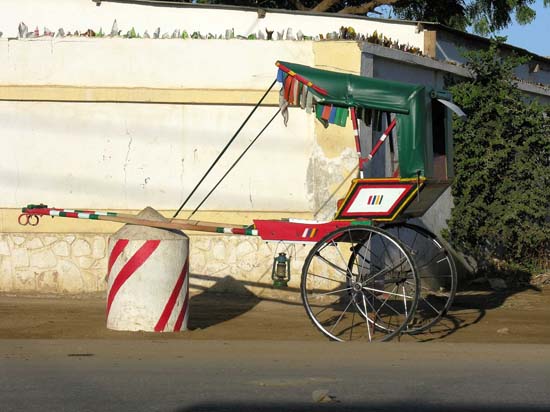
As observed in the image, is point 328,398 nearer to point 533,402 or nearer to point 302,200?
point 533,402

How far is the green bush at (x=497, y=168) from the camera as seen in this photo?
15977mm

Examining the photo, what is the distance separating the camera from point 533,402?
270 inches

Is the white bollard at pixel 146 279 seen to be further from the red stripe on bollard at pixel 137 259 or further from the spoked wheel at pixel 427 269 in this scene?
the spoked wheel at pixel 427 269

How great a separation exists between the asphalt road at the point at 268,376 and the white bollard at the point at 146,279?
524mm

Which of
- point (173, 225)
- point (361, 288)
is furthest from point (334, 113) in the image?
point (173, 225)

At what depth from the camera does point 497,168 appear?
1619cm

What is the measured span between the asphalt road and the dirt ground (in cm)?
87

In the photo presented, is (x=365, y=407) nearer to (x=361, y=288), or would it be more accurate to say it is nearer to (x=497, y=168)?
(x=361, y=288)

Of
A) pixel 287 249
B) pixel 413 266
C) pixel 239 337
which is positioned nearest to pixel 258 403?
pixel 413 266

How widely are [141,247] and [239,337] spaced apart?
140cm

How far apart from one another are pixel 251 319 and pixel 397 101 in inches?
131

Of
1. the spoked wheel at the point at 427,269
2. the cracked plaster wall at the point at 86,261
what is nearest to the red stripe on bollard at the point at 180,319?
the cracked plaster wall at the point at 86,261

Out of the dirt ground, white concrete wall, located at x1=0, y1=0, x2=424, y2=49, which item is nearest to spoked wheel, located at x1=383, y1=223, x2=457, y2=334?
the dirt ground

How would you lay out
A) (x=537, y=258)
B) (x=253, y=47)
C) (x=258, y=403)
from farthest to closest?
(x=537, y=258) < (x=253, y=47) < (x=258, y=403)
